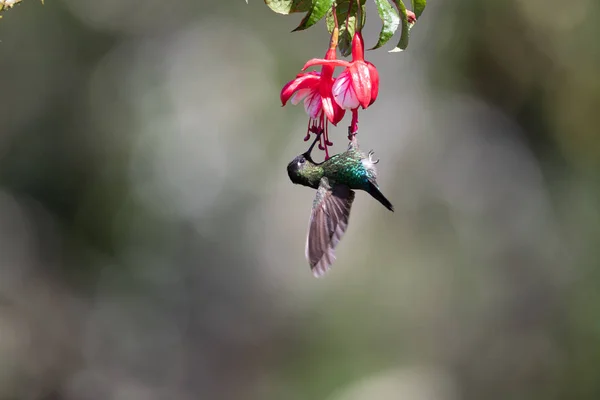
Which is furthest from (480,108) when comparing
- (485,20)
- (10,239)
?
(10,239)

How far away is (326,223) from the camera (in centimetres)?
170

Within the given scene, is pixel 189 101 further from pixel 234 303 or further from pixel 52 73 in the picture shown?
pixel 234 303

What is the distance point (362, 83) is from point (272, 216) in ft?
21.9

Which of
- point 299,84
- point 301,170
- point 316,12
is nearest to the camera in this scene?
point 316,12

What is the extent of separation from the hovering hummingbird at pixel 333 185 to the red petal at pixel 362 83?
0.19 meters

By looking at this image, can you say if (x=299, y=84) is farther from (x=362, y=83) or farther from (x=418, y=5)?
(x=418, y=5)

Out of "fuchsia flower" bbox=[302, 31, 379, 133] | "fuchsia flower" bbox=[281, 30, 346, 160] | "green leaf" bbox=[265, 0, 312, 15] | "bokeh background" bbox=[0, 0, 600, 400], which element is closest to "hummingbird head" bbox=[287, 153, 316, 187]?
"fuchsia flower" bbox=[281, 30, 346, 160]

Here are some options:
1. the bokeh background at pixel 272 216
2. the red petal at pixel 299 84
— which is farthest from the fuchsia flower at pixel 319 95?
the bokeh background at pixel 272 216

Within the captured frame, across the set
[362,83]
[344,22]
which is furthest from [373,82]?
[344,22]

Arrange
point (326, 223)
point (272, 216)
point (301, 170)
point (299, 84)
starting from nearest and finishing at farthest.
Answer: point (299, 84), point (326, 223), point (301, 170), point (272, 216)

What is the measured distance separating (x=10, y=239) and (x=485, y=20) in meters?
5.46

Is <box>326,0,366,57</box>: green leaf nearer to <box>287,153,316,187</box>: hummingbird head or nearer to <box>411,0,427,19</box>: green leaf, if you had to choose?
<box>411,0,427,19</box>: green leaf

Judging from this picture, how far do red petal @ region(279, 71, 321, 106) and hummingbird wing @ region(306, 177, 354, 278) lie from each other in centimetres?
28

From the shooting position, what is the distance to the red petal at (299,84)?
1.56m
